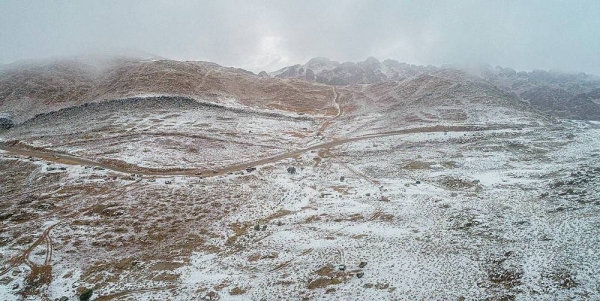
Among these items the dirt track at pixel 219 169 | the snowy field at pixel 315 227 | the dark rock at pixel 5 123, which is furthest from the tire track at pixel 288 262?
the dark rock at pixel 5 123

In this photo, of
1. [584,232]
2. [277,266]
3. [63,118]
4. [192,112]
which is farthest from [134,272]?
[63,118]

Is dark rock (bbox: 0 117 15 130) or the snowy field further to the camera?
dark rock (bbox: 0 117 15 130)

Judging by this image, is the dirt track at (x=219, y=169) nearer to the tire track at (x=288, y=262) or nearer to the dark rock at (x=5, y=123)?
the dark rock at (x=5, y=123)

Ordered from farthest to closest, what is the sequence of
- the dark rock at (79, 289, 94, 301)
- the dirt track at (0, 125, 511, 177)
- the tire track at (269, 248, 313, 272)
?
the dirt track at (0, 125, 511, 177) < the tire track at (269, 248, 313, 272) < the dark rock at (79, 289, 94, 301)

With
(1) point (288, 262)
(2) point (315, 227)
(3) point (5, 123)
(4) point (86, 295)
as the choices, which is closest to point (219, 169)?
(2) point (315, 227)

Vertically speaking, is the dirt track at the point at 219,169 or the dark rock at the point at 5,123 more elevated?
the dark rock at the point at 5,123

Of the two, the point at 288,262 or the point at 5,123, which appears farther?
the point at 5,123

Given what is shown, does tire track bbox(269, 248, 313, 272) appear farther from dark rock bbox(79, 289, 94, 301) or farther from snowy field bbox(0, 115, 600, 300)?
dark rock bbox(79, 289, 94, 301)

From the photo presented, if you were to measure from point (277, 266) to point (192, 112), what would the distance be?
6818 centimetres

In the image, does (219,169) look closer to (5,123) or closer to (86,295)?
(86,295)

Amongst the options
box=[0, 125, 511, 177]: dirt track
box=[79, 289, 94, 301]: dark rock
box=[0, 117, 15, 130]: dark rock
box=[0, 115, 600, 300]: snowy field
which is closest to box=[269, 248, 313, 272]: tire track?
box=[0, 115, 600, 300]: snowy field

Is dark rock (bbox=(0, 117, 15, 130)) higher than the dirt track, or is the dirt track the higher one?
dark rock (bbox=(0, 117, 15, 130))

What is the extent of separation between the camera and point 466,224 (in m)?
29.6

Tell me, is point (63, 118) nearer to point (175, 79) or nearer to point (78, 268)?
point (175, 79)
